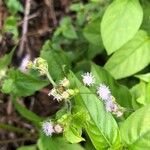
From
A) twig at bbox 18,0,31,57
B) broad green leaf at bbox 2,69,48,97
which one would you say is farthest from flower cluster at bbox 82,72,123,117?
twig at bbox 18,0,31,57

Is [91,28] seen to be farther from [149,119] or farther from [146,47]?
[149,119]

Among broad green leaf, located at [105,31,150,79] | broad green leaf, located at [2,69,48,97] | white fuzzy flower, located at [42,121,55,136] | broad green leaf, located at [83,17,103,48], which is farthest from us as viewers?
broad green leaf, located at [83,17,103,48]

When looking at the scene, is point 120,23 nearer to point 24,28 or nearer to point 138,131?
point 138,131

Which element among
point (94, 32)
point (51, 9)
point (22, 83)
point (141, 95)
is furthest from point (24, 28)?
point (141, 95)

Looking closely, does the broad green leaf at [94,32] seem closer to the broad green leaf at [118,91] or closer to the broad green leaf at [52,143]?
the broad green leaf at [118,91]

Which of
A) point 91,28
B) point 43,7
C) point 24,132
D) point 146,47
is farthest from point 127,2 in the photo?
point 43,7

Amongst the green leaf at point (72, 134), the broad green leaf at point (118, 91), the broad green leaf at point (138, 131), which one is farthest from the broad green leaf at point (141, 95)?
the green leaf at point (72, 134)

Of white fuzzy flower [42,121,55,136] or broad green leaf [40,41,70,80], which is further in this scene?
broad green leaf [40,41,70,80]

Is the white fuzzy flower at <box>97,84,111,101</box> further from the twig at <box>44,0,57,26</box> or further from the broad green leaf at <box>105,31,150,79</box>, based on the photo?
the twig at <box>44,0,57,26</box>
